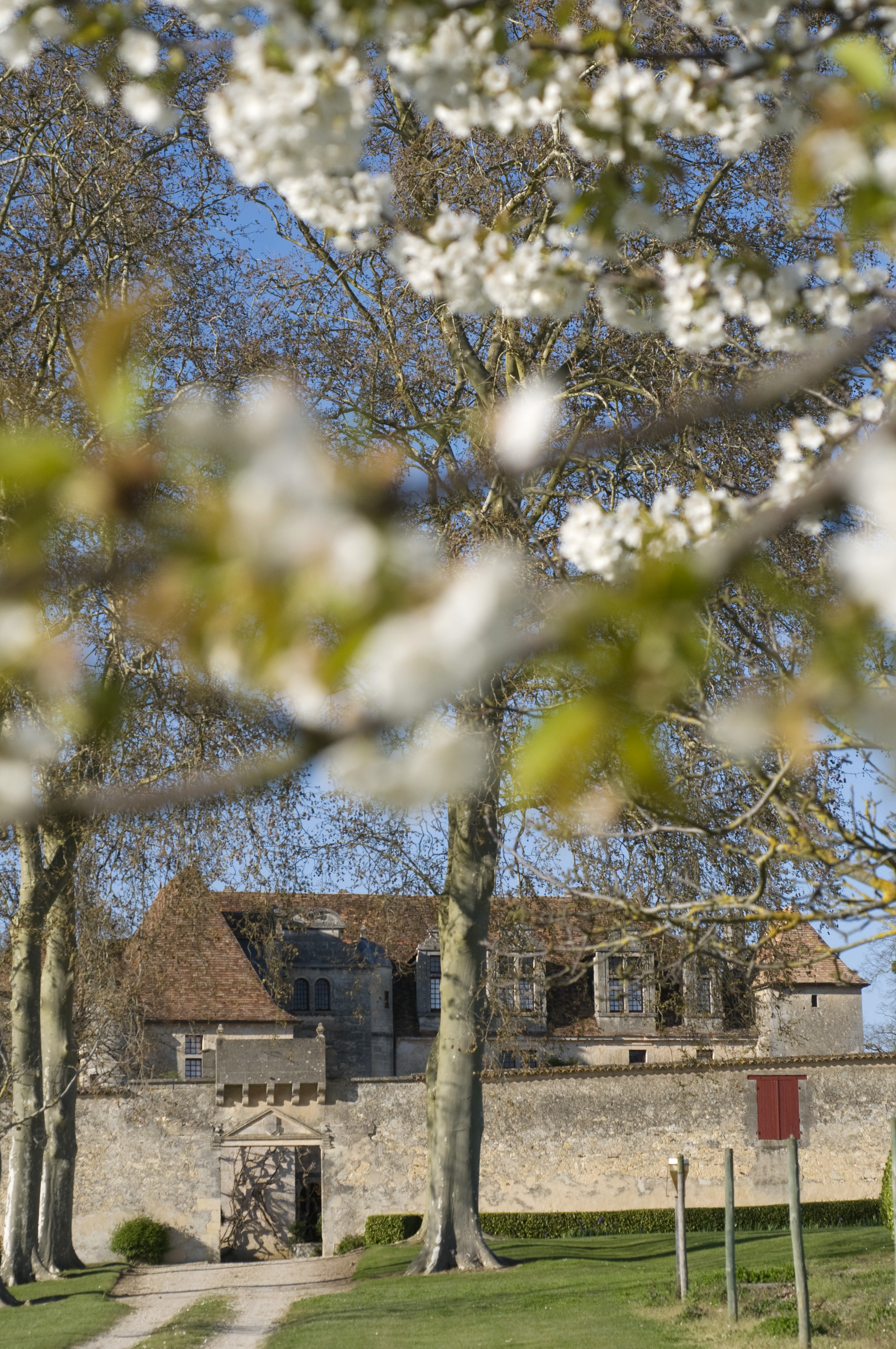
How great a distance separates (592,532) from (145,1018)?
27.0 metres

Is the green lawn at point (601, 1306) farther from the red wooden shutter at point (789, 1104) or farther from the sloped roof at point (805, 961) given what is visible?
the red wooden shutter at point (789, 1104)

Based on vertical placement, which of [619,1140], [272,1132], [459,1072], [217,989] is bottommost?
[619,1140]

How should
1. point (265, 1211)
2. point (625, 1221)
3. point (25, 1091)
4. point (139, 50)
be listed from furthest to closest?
point (265, 1211) → point (625, 1221) → point (25, 1091) → point (139, 50)

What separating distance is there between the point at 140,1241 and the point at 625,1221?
8230mm

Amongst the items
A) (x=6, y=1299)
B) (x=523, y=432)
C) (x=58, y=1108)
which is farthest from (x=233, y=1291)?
(x=523, y=432)

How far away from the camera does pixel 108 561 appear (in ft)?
4.98

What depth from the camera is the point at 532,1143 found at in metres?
21.6

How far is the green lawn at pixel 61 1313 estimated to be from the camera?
36.2ft

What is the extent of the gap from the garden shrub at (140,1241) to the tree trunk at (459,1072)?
8376mm

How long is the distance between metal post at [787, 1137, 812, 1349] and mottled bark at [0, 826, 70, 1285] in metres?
8.92

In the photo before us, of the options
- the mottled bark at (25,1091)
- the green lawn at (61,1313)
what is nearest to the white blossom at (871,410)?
A: the green lawn at (61,1313)

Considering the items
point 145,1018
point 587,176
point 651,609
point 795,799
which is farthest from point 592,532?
point 145,1018

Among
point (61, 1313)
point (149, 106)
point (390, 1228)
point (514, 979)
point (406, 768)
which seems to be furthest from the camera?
point (390, 1228)

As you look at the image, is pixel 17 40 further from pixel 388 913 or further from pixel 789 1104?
pixel 789 1104
